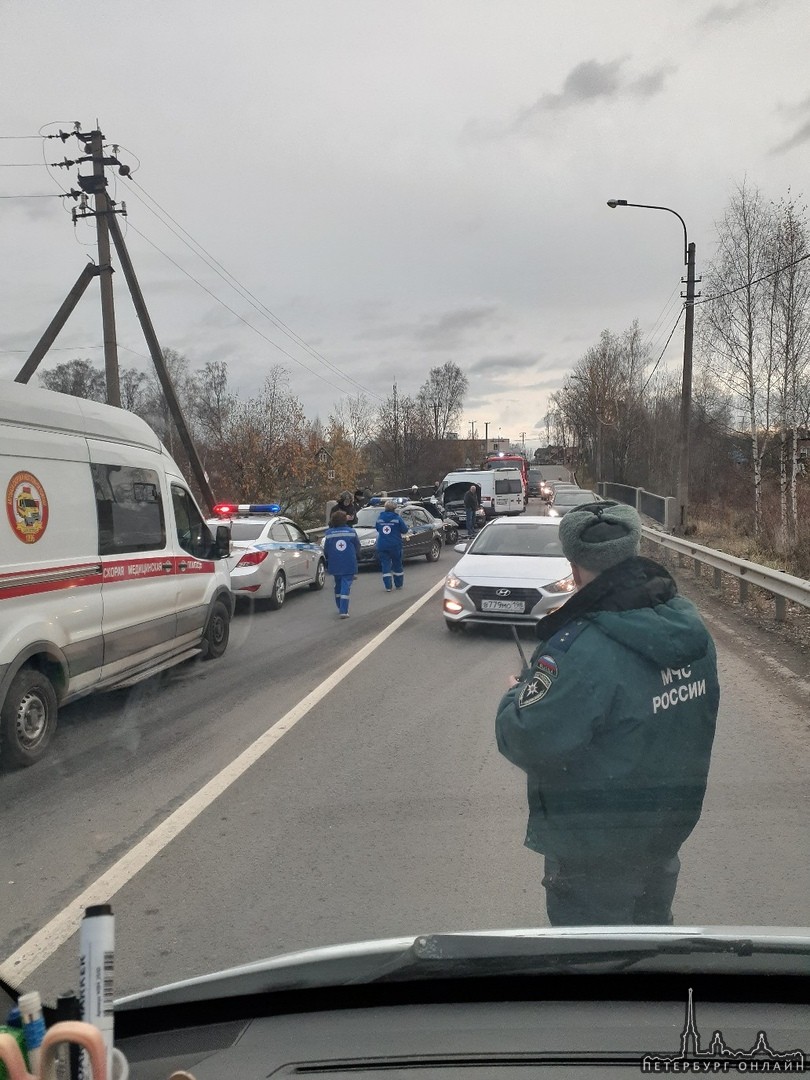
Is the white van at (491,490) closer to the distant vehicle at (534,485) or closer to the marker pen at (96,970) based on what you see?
the distant vehicle at (534,485)

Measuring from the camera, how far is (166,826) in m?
4.96

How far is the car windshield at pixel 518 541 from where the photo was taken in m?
11.9

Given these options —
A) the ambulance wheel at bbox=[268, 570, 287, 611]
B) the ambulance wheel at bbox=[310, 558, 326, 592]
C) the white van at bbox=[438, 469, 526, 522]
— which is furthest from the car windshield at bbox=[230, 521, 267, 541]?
the white van at bbox=[438, 469, 526, 522]

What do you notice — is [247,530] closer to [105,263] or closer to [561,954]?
[105,263]

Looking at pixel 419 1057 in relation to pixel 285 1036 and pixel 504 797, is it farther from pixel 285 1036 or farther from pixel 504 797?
pixel 504 797

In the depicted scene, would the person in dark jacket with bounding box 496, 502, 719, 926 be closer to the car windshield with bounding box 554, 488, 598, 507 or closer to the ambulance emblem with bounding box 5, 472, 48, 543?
the ambulance emblem with bounding box 5, 472, 48, 543

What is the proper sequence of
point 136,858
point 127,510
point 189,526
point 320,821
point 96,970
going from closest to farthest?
1. point 96,970
2. point 136,858
3. point 320,821
4. point 127,510
5. point 189,526

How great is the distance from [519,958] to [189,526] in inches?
324

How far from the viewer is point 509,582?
429 inches

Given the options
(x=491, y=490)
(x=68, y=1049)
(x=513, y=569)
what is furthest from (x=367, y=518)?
(x=491, y=490)

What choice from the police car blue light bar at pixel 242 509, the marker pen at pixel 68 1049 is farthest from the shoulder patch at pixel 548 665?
the police car blue light bar at pixel 242 509

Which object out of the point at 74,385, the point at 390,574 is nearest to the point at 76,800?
the point at 390,574

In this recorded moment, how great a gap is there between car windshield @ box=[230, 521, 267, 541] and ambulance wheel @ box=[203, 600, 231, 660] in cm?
407

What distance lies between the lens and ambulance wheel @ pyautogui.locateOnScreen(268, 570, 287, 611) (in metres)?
14.7
